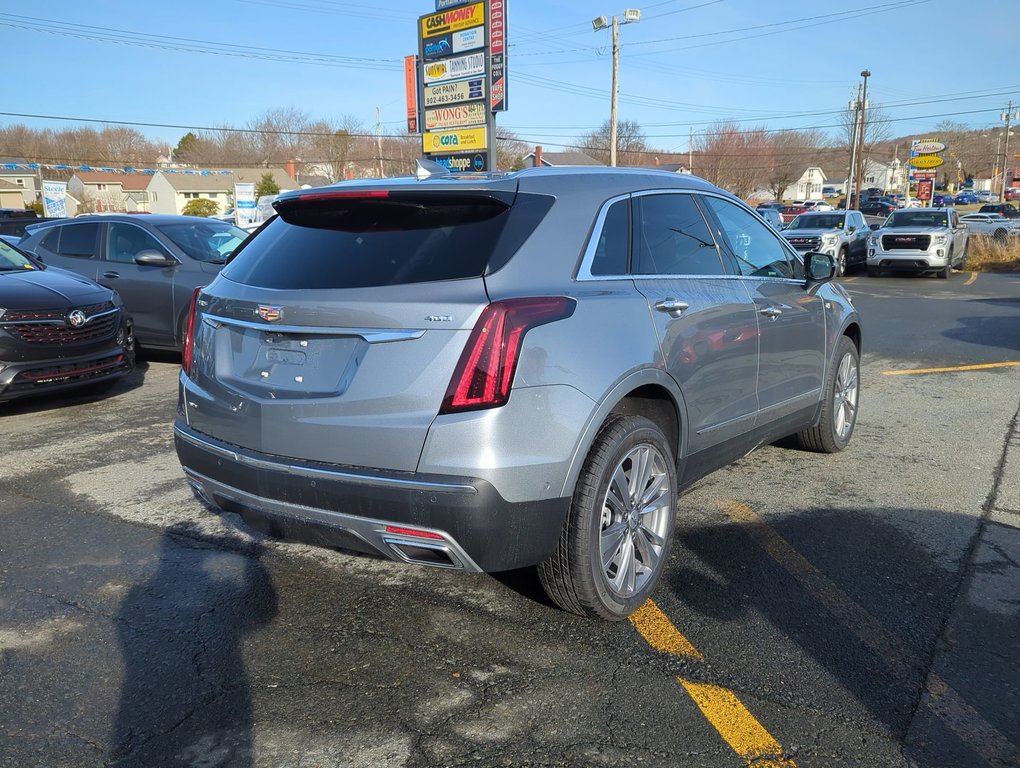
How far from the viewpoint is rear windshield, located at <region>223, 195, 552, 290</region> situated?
3.02 m

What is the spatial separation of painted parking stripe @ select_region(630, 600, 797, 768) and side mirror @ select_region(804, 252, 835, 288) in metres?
2.65

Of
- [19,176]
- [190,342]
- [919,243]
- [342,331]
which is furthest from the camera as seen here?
[19,176]

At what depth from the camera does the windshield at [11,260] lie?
779 centimetres

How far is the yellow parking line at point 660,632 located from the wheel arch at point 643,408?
0.69 meters

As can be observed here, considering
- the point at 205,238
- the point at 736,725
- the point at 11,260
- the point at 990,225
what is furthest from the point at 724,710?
the point at 990,225

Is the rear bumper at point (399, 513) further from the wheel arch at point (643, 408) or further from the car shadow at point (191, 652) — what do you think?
the car shadow at point (191, 652)

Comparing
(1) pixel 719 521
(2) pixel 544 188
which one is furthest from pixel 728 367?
(2) pixel 544 188

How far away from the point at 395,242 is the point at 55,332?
16.9 ft

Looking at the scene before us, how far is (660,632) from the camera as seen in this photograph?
3328 mm

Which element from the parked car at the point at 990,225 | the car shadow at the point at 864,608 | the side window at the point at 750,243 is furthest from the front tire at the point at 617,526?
the parked car at the point at 990,225

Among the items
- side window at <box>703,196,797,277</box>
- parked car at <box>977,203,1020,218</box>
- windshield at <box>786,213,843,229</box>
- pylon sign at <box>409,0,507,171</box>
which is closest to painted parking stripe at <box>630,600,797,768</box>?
side window at <box>703,196,797,277</box>

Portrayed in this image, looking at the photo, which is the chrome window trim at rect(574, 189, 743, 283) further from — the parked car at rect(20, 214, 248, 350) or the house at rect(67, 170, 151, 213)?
the house at rect(67, 170, 151, 213)

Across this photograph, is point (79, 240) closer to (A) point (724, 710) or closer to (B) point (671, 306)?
(B) point (671, 306)

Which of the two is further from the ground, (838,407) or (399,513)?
(399,513)
